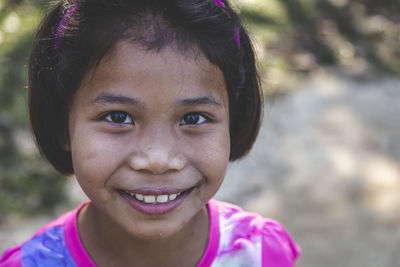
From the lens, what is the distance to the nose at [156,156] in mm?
1198

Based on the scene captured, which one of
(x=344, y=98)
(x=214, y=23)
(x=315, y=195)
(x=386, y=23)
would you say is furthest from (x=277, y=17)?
(x=214, y=23)

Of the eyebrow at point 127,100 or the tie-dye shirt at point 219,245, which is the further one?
the tie-dye shirt at point 219,245

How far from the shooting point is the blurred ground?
2766 millimetres

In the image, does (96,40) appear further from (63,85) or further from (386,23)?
(386,23)

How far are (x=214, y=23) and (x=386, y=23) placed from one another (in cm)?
416

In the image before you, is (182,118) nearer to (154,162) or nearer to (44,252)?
(154,162)

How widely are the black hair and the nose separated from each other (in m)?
0.20

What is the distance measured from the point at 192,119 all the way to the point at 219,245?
1.29 ft

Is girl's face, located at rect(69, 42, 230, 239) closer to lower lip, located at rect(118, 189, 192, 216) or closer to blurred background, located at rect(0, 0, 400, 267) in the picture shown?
lower lip, located at rect(118, 189, 192, 216)

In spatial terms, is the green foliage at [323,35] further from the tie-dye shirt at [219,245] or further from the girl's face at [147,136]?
the girl's face at [147,136]

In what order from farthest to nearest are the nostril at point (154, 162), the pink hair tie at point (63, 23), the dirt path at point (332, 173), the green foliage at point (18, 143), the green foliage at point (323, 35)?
the green foliage at point (323, 35) < the green foliage at point (18, 143) < the dirt path at point (332, 173) < the pink hair tie at point (63, 23) < the nostril at point (154, 162)

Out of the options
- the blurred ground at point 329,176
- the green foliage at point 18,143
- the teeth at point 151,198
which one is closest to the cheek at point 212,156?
the teeth at point 151,198

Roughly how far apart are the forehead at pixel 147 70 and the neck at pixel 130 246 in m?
0.38

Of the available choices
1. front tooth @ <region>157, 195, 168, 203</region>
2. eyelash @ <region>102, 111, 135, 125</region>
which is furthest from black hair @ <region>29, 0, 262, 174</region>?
front tooth @ <region>157, 195, 168, 203</region>
